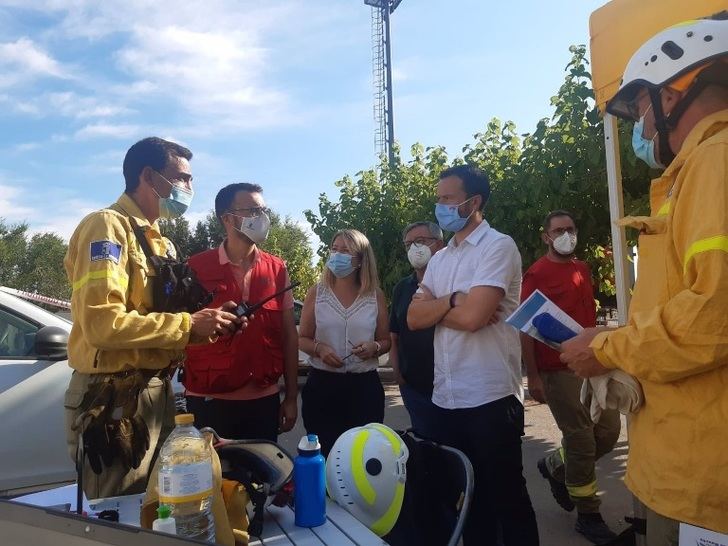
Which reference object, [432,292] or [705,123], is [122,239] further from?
[705,123]

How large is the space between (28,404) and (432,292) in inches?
112

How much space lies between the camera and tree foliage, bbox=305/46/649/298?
502cm

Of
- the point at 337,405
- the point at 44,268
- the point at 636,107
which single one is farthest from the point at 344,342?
the point at 44,268

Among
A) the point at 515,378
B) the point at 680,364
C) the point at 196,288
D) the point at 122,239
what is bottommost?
the point at 515,378

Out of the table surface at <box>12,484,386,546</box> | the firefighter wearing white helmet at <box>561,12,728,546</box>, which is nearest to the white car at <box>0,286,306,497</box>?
the table surface at <box>12,484,386,546</box>

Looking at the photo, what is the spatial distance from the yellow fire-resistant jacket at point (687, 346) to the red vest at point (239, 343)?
1980 millimetres

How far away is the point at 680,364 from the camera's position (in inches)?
57.8

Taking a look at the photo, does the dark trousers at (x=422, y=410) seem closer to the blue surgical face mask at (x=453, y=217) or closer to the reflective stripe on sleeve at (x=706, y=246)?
the blue surgical face mask at (x=453, y=217)

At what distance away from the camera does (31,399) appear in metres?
3.91

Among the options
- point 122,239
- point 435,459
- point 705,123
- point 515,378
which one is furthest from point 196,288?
point 705,123

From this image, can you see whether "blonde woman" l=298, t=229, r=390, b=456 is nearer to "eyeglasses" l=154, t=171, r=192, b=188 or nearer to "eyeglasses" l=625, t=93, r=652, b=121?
"eyeglasses" l=154, t=171, r=192, b=188

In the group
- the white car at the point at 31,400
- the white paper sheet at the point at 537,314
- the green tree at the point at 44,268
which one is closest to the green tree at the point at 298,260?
the white car at the point at 31,400

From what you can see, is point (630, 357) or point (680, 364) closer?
point (680, 364)

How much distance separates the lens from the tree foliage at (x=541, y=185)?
5.02 meters
